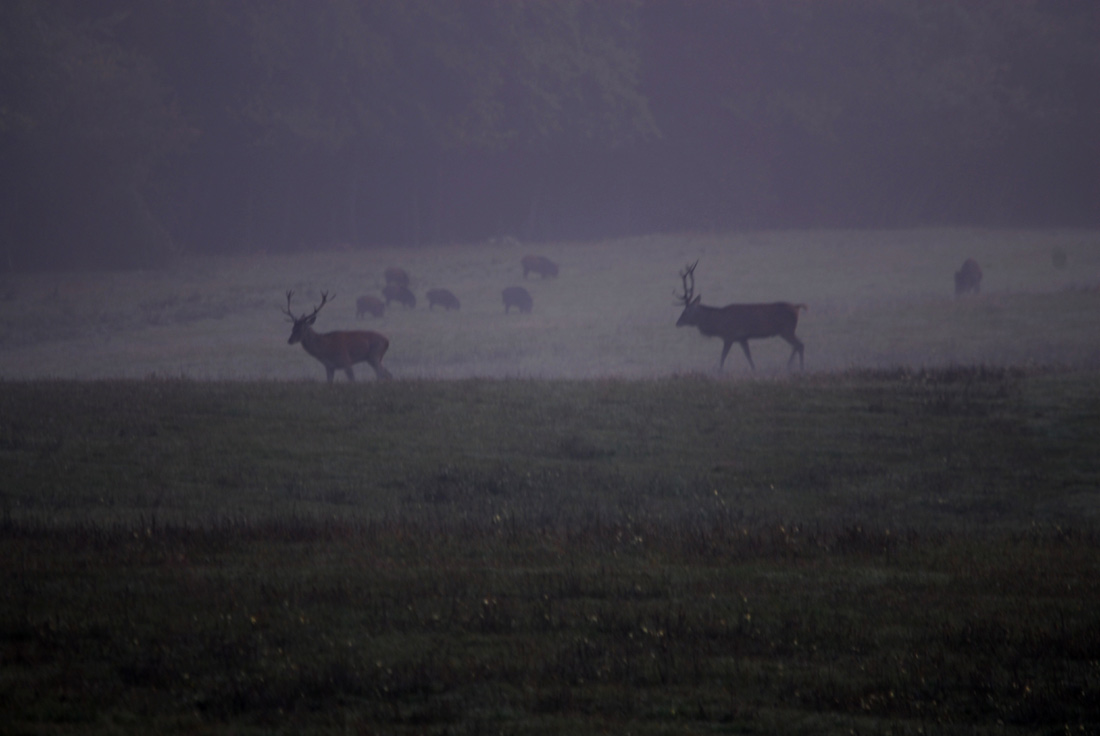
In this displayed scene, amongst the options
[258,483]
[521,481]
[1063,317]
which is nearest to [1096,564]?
[521,481]

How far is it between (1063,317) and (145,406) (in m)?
27.2

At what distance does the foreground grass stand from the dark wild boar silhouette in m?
29.7

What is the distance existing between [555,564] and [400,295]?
40.1 metres

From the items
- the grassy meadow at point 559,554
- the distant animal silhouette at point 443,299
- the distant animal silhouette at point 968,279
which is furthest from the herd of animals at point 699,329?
the distant animal silhouette at point 443,299

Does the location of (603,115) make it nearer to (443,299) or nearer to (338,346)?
(443,299)

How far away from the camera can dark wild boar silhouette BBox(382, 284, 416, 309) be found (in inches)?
1901

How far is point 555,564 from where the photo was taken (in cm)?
923

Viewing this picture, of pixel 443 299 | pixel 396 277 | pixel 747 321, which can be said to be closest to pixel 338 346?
pixel 747 321

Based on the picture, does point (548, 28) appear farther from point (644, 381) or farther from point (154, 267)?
point (644, 381)

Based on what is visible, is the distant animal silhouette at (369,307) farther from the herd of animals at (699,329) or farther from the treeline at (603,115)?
the treeline at (603,115)

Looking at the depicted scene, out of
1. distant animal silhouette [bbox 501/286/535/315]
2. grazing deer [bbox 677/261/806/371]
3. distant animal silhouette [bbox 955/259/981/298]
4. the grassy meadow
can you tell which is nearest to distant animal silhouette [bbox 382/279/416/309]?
distant animal silhouette [bbox 501/286/535/315]

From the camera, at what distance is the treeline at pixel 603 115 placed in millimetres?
69250

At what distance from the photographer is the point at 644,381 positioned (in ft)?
68.7

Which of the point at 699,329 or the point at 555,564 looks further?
the point at 699,329
